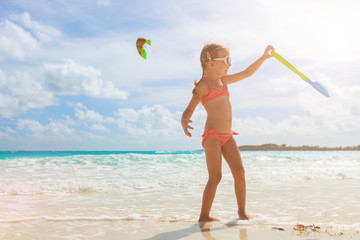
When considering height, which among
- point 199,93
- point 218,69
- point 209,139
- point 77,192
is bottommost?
point 77,192

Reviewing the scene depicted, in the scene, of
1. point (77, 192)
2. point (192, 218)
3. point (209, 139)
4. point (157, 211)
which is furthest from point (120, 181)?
point (209, 139)

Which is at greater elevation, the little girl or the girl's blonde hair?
the girl's blonde hair

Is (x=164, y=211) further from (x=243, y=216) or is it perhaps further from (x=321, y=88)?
(x=321, y=88)

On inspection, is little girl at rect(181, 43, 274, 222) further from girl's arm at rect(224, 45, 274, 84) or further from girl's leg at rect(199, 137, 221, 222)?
girl's arm at rect(224, 45, 274, 84)

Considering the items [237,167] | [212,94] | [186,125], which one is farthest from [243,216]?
[212,94]

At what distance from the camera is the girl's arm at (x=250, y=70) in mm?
3623

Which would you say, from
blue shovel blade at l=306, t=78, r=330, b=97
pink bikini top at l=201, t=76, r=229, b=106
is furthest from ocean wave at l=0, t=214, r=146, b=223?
blue shovel blade at l=306, t=78, r=330, b=97

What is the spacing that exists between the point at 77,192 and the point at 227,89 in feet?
11.8

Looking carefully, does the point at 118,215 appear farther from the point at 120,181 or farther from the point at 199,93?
the point at 120,181

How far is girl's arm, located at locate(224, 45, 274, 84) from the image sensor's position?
3.62 metres

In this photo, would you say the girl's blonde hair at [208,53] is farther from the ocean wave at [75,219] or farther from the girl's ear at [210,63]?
the ocean wave at [75,219]

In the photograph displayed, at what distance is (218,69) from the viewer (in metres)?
3.41

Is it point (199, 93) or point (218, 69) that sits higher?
point (218, 69)

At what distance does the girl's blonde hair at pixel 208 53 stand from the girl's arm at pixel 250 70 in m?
0.31
